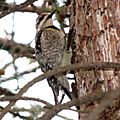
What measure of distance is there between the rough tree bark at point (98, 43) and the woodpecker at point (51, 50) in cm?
92

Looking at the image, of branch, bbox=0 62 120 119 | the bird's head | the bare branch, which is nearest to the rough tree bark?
branch, bbox=0 62 120 119

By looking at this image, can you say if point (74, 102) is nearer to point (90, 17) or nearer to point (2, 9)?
point (90, 17)

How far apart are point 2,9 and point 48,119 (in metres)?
1.43

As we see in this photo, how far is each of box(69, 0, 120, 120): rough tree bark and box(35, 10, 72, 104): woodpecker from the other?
3.01 ft

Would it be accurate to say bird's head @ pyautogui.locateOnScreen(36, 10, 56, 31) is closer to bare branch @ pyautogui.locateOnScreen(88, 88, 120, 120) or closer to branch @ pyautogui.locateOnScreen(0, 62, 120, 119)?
branch @ pyautogui.locateOnScreen(0, 62, 120, 119)

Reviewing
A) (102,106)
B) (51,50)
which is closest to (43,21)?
(51,50)

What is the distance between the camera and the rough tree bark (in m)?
2.17

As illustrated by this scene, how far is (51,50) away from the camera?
3.66 metres

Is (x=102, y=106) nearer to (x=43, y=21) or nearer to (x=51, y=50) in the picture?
(x=51, y=50)

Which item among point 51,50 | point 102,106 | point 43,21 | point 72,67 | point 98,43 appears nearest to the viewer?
point 102,106

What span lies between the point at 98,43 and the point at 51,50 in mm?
1449

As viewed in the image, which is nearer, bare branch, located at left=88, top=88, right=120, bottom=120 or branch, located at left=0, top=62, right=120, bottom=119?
bare branch, located at left=88, top=88, right=120, bottom=120

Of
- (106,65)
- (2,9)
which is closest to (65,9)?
(2,9)

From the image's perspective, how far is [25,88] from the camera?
171 centimetres
